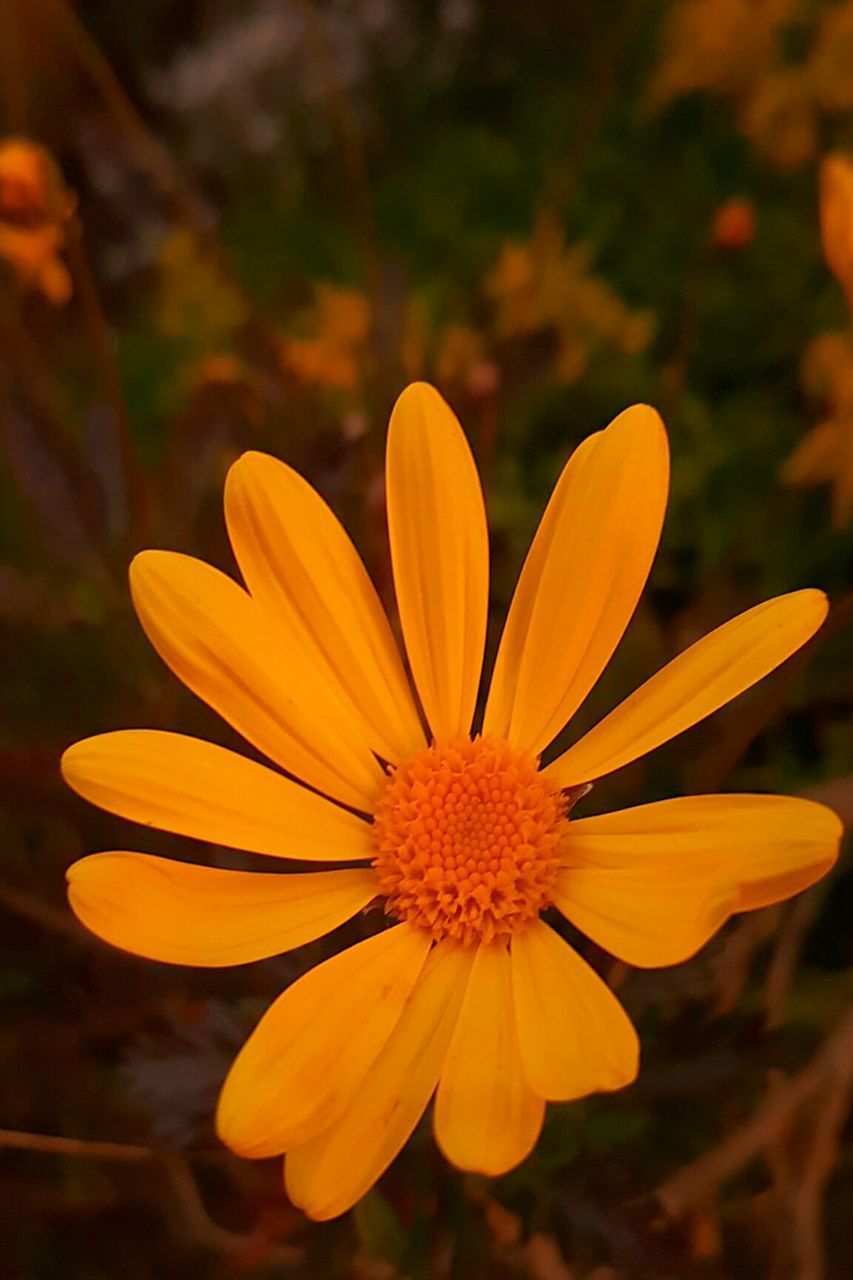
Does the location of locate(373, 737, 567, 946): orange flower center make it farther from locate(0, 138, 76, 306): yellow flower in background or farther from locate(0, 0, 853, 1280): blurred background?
locate(0, 138, 76, 306): yellow flower in background

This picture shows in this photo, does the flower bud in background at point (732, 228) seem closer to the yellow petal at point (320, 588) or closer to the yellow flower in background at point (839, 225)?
the yellow flower in background at point (839, 225)

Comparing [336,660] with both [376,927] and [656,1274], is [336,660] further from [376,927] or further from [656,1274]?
[656,1274]

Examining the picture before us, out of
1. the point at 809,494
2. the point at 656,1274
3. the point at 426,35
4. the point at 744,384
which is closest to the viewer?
the point at 656,1274

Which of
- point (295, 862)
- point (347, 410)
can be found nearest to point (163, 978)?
point (295, 862)

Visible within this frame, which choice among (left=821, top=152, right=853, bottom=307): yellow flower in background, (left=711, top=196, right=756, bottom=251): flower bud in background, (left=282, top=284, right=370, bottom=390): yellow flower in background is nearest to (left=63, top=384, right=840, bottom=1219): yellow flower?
(left=821, top=152, right=853, bottom=307): yellow flower in background

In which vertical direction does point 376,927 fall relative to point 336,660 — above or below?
below

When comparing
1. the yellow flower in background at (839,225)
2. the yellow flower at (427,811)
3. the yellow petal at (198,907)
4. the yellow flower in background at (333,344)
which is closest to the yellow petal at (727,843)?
the yellow flower at (427,811)
